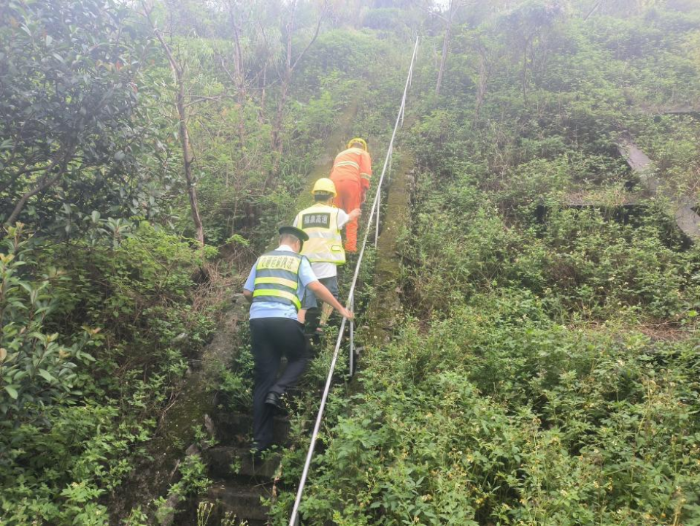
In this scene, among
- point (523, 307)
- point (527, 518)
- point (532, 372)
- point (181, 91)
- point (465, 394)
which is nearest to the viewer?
point (527, 518)

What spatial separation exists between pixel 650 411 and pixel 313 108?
943 cm

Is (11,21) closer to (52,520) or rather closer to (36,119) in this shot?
(36,119)

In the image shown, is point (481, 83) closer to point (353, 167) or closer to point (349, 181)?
point (353, 167)

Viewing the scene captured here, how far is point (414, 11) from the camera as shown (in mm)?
19203

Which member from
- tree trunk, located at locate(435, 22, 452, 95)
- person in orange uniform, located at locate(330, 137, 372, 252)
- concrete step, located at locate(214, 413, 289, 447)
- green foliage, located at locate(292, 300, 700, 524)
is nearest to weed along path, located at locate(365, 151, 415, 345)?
person in orange uniform, located at locate(330, 137, 372, 252)

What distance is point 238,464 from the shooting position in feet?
12.5

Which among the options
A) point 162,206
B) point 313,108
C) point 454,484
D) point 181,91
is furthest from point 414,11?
point 454,484

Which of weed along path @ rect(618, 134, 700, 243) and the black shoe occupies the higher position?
weed along path @ rect(618, 134, 700, 243)

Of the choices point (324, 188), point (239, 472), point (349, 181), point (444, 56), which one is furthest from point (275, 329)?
point (444, 56)

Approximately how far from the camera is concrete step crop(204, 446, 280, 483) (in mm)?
3826

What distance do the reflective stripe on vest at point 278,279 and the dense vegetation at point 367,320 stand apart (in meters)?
0.86

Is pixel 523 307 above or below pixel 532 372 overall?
above

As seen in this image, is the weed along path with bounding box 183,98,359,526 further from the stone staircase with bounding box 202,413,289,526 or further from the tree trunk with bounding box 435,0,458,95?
the tree trunk with bounding box 435,0,458,95

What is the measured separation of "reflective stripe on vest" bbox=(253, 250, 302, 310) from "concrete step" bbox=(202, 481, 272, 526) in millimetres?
1634
